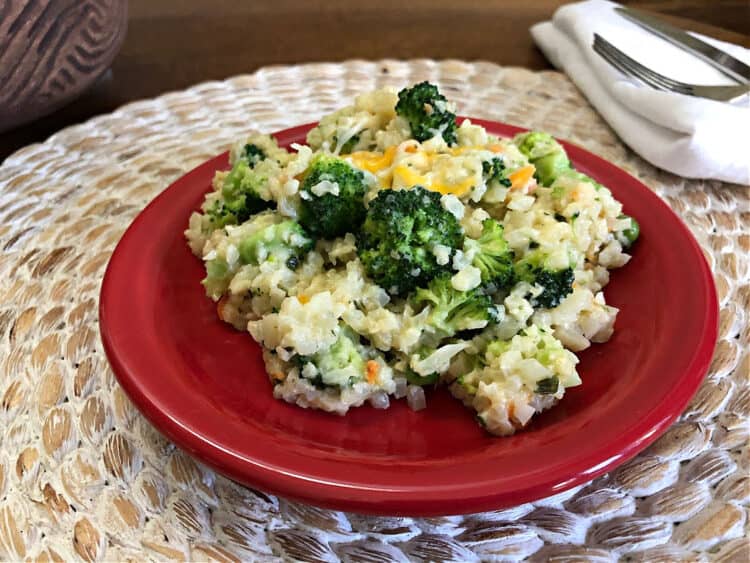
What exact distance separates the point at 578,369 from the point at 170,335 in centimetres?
89

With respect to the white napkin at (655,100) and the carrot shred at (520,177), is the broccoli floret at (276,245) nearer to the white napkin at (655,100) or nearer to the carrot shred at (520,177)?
the carrot shred at (520,177)

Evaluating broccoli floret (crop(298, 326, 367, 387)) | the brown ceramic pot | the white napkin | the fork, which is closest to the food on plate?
broccoli floret (crop(298, 326, 367, 387))

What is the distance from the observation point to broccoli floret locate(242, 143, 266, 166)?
191cm

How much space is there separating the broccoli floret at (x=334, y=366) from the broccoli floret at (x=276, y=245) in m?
0.25

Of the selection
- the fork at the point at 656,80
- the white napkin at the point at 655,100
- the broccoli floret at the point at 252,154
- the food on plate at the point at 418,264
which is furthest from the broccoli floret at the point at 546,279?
the fork at the point at 656,80

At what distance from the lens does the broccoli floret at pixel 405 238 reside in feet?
5.04

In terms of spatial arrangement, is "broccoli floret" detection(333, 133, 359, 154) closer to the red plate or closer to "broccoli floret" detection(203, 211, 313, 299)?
"broccoli floret" detection(203, 211, 313, 299)

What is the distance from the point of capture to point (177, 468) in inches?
60.8

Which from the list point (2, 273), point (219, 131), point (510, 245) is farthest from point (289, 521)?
point (219, 131)

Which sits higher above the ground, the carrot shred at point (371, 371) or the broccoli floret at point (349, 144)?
the broccoli floret at point (349, 144)

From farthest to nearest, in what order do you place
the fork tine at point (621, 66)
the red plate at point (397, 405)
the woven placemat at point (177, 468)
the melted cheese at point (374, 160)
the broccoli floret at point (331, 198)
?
the fork tine at point (621, 66) → the melted cheese at point (374, 160) → the broccoli floret at point (331, 198) → the woven placemat at point (177, 468) → the red plate at point (397, 405)

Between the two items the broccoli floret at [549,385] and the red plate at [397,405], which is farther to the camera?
the broccoli floret at [549,385]

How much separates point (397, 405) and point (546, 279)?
0.41 meters

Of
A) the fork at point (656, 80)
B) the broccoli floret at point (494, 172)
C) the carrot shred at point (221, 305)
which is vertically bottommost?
the carrot shred at point (221, 305)
